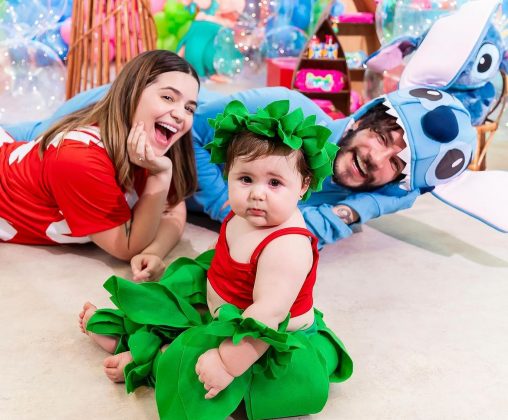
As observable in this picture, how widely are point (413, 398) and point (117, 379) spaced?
0.48m

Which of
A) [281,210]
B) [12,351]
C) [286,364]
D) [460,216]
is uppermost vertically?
[281,210]

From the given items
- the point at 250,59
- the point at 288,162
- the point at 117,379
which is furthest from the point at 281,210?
the point at 250,59

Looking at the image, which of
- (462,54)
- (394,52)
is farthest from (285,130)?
(394,52)

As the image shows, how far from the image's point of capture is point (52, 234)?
4.86 ft

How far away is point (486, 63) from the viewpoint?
1.87 metres

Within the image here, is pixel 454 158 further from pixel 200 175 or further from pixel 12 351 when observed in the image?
pixel 12 351

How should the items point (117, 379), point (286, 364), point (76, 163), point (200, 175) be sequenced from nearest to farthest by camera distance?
point (286, 364)
point (117, 379)
point (76, 163)
point (200, 175)

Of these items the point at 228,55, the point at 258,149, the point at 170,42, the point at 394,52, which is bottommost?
the point at 170,42

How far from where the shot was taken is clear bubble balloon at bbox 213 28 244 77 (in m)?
3.19

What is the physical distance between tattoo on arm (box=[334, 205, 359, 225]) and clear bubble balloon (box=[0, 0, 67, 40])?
1649 millimetres

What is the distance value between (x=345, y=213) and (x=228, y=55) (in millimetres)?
1896

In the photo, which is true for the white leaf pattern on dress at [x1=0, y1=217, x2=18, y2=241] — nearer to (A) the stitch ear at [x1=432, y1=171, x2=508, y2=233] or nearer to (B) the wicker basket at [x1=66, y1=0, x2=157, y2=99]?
(B) the wicker basket at [x1=66, y1=0, x2=157, y2=99]

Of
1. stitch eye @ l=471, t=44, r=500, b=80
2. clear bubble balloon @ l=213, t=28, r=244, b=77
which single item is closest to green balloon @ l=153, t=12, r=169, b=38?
clear bubble balloon @ l=213, t=28, r=244, b=77

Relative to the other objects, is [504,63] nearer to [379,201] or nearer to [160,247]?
[379,201]
